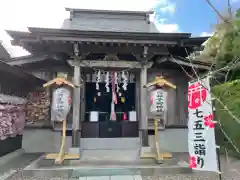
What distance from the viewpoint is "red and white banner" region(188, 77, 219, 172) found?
3.38 meters

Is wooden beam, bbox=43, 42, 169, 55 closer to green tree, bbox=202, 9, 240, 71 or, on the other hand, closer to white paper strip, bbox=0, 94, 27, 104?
white paper strip, bbox=0, 94, 27, 104

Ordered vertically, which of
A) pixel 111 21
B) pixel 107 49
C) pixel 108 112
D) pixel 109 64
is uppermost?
pixel 111 21

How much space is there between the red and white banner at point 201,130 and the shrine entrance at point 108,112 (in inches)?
182

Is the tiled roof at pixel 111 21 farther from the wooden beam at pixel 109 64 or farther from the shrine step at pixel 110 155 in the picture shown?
the shrine step at pixel 110 155

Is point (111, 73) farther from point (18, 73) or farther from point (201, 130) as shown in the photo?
point (201, 130)

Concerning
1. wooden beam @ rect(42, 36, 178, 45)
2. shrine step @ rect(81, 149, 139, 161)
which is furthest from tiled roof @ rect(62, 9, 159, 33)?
shrine step @ rect(81, 149, 139, 161)

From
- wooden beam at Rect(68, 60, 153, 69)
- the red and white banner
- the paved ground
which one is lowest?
the paved ground

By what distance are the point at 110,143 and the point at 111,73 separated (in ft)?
9.66

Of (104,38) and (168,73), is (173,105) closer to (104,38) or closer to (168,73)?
(168,73)

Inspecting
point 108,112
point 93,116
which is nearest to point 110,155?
point 93,116

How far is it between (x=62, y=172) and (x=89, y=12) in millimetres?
9501

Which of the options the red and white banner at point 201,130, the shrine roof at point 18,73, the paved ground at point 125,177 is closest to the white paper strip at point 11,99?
the shrine roof at point 18,73

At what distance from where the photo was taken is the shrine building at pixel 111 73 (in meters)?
6.94

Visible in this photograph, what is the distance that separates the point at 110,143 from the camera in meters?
7.92
